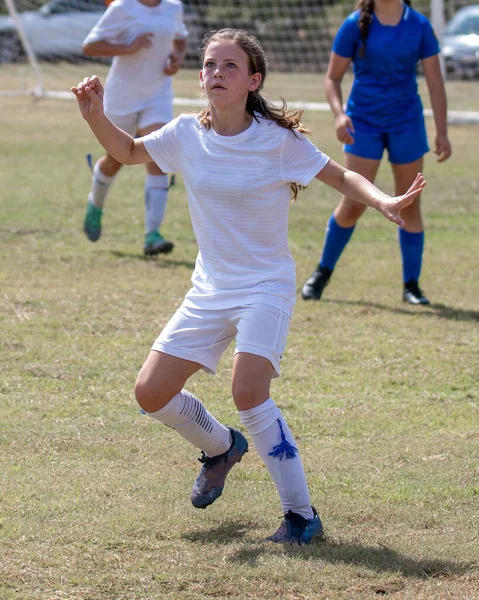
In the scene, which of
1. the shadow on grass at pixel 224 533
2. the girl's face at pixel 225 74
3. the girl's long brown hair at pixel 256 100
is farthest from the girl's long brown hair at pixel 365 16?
the shadow on grass at pixel 224 533

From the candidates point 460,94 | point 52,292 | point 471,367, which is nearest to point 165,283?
point 52,292

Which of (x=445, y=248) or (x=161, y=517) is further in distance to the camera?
(x=445, y=248)

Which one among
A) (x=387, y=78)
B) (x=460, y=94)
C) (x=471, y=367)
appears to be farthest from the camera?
(x=460, y=94)

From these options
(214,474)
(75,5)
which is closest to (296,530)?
(214,474)

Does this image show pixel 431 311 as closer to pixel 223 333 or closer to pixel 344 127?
pixel 344 127

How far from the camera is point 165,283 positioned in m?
7.02

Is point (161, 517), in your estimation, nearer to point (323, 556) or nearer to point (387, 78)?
point (323, 556)

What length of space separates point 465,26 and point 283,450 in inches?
616

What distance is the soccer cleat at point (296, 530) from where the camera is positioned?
3400mm

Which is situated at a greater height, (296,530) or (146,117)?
(296,530)

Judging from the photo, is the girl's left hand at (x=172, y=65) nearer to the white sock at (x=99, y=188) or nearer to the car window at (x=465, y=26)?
the white sock at (x=99, y=188)

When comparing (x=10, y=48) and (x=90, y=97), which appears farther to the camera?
(x=10, y=48)

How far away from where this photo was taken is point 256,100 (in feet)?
12.2

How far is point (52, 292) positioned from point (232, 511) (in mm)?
3305
